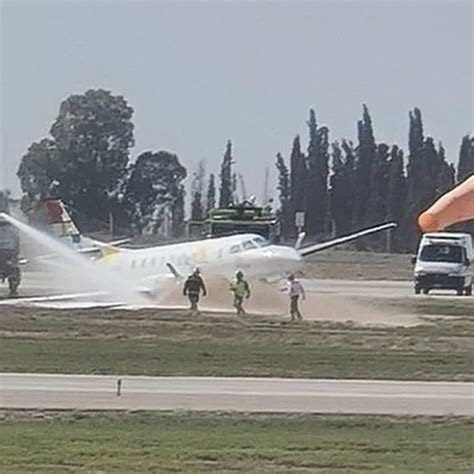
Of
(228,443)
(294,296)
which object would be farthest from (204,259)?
(228,443)

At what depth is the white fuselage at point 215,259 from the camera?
3834 cm

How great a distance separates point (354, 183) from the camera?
41.1m

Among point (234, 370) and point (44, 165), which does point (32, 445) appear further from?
point (44, 165)

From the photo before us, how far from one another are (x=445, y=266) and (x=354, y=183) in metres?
→ 4.99

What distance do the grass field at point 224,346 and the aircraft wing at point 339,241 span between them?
13836 mm

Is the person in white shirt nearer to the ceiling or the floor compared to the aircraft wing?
nearer to the floor

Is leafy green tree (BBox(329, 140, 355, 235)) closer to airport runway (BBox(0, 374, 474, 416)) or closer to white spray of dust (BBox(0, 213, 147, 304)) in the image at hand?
white spray of dust (BBox(0, 213, 147, 304))

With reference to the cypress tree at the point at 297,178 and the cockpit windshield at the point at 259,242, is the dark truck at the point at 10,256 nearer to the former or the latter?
the cockpit windshield at the point at 259,242

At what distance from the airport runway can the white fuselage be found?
20.9m

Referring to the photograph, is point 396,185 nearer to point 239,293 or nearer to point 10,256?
point 239,293

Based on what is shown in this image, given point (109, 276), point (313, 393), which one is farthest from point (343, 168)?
point (313, 393)

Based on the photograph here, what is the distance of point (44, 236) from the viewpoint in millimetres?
45375

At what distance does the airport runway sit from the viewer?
46.8 feet

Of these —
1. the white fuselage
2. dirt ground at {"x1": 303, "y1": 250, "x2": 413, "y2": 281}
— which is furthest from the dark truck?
dirt ground at {"x1": 303, "y1": 250, "x2": 413, "y2": 281}
